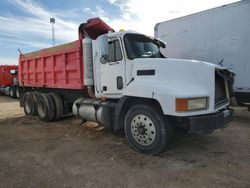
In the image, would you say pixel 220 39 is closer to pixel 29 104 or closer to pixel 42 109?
pixel 42 109

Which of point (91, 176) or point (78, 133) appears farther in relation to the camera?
point (78, 133)

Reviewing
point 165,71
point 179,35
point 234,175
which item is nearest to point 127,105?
point 165,71

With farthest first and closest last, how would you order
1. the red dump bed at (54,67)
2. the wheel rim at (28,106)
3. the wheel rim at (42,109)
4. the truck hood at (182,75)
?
the wheel rim at (28,106) < the wheel rim at (42,109) < the red dump bed at (54,67) < the truck hood at (182,75)

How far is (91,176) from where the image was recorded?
→ 4.17m

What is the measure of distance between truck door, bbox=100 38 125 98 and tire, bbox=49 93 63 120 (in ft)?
9.10

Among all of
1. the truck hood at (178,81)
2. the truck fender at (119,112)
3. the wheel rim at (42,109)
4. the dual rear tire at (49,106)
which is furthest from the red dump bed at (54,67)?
the truck hood at (178,81)

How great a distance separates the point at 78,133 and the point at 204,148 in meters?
3.25

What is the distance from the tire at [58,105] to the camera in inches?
336

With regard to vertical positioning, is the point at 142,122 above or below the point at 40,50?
below

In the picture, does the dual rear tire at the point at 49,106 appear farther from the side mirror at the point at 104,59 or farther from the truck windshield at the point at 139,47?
the truck windshield at the point at 139,47

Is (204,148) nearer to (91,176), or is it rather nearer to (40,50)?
(91,176)

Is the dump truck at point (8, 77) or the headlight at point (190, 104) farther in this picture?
the dump truck at point (8, 77)

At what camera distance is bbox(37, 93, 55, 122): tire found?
8.45 metres

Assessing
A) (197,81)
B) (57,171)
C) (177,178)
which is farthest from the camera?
(197,81)
